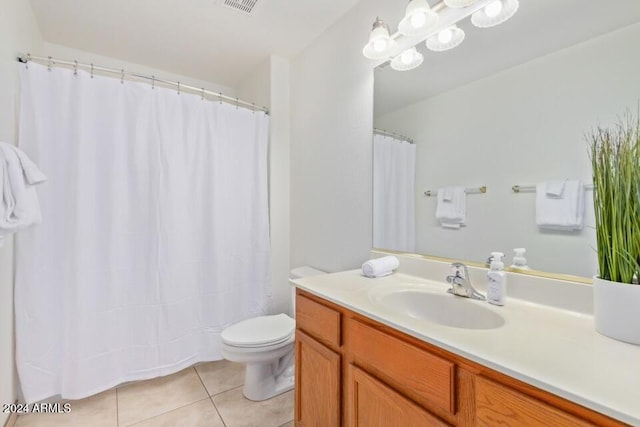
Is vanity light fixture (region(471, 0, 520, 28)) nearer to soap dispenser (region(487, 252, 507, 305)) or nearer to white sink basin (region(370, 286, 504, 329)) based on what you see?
soap dispenser (region(487, 252, 507, 305))

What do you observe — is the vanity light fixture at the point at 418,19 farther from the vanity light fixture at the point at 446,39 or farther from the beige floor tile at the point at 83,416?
the beige floor tile at the point at 83,416

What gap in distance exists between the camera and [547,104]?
1026 mm

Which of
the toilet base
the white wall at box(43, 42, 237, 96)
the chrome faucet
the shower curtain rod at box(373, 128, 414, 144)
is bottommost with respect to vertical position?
the toilet base

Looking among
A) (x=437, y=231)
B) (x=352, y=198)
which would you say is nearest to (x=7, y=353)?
(x=352, y=198)

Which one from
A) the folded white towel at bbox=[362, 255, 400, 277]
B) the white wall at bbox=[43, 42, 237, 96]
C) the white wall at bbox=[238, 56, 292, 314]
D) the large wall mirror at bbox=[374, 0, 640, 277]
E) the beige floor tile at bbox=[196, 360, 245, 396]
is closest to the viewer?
the large wall mirror at bbox=[374, 0, 640, 277]

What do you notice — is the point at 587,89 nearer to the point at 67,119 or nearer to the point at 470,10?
the point at 470,10

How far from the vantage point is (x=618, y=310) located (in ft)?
2.41

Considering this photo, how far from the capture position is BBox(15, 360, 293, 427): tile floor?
155 cm

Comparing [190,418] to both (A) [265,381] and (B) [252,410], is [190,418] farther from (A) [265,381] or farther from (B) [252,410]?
(A) [265,381]

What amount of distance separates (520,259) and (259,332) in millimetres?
1426

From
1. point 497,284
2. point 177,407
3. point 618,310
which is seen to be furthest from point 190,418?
point 618,310

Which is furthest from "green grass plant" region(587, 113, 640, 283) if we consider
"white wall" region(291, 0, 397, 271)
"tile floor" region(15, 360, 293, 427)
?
"tile floor" region(15, 360, 293, 427)

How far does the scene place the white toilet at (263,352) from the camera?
64.0 inches

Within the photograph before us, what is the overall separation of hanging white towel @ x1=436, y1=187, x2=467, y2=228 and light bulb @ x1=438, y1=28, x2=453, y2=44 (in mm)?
692
